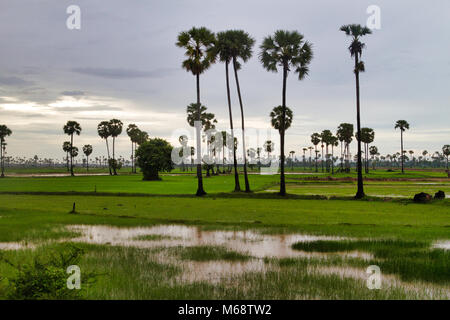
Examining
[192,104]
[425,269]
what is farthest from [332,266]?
[192,104]

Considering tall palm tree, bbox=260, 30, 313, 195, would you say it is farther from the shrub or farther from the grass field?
the shrub

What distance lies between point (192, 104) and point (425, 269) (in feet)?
326

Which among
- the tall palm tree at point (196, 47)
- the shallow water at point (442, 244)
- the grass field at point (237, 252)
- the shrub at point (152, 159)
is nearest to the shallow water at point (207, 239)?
the grass field at point (237, 252)

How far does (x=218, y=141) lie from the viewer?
14750 cm

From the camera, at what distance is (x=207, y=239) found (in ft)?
58.9

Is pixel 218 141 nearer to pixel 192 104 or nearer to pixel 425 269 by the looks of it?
pixel 192 104

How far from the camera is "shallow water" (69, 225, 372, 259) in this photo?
15.0 metres

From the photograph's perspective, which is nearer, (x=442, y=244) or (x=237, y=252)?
(x=237, y=252)

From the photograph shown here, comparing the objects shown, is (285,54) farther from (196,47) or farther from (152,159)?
(152,159)

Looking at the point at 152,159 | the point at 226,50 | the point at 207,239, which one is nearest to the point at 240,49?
A: the point at 226,50

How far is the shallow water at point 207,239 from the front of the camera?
1499 cm

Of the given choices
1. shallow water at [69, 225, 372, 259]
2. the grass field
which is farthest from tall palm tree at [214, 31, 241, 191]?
shallow water at [69, 225, 372, 259]

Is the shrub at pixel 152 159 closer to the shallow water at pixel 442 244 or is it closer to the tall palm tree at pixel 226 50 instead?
the tall palm tree at pixel 226 50

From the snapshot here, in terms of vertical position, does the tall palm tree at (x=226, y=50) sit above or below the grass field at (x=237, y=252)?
above
